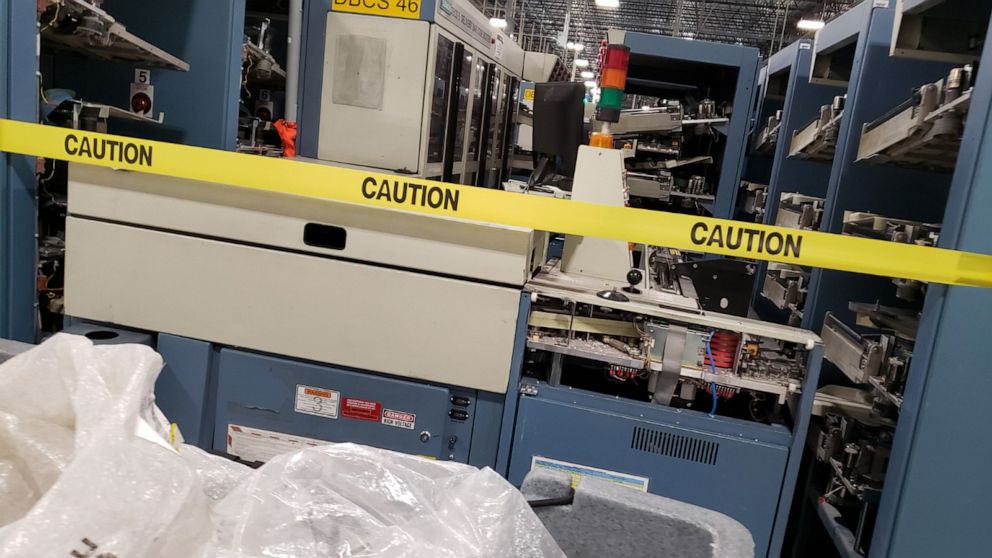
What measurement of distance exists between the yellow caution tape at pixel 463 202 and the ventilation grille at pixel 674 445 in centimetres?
56

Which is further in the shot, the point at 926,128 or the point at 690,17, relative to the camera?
the point at 690,17

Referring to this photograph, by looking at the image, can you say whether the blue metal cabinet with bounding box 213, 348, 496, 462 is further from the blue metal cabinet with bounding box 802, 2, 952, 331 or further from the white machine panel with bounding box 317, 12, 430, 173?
the blue metal cabinet with bounding box 802, 2, 952, 331

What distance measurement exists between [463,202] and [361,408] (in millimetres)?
748

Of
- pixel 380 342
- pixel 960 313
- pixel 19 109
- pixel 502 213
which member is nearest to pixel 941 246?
pixel 960 313

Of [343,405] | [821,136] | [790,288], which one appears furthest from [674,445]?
[821,136]

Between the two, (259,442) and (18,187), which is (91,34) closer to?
(18,187)

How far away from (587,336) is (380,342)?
0.65 m

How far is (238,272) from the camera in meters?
2.12

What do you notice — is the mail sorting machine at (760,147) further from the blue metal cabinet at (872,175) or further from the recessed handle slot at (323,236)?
the recessed handle slot at (323,236)

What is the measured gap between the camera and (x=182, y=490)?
2.40 ft

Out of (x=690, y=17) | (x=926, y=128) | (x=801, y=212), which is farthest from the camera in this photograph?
(x=690, y=17)

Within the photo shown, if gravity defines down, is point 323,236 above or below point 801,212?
below

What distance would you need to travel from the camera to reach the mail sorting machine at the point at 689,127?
4121mm

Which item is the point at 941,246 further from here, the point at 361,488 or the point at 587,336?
the point at 361,488
